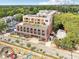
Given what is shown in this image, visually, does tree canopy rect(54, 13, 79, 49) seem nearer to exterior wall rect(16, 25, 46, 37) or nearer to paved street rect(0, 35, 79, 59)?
paved street rect(0, 35, 79, 59)

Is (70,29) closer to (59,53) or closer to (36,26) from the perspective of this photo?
(36,26)

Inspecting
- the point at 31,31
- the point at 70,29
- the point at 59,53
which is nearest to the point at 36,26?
the point at 31,31

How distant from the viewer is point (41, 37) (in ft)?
94.1

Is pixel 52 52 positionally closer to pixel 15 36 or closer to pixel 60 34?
pixel 60 34

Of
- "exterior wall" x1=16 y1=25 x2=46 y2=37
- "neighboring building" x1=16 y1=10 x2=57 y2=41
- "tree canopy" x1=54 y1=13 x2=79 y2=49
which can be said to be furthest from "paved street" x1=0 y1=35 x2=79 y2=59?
"exterior wall" x1=16 y1=25 x2=46 y2=37

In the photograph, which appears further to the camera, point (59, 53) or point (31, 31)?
point (31, 31)

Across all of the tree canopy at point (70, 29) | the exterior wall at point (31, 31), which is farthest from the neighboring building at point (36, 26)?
the tree canopy at point (70, 29)

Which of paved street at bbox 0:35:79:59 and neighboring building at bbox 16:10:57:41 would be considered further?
neighboring building at bbox 16:10:57:41

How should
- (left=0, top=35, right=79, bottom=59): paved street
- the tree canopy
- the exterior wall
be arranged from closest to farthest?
(left=0, top=35, right=79, bottom=59): paved street
the tree canopy
the exterior wall

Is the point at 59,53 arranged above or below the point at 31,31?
below

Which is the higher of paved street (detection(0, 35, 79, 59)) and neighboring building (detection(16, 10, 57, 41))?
neighboring building (detection(16, 10, 57, 41))

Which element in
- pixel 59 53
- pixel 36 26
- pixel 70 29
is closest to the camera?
pixel 59 53

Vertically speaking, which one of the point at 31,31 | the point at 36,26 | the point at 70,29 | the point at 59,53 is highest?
the point at 36,26

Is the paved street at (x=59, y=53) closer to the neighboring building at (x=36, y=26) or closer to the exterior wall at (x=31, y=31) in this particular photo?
the neighboring building at (x=36, y=26)
